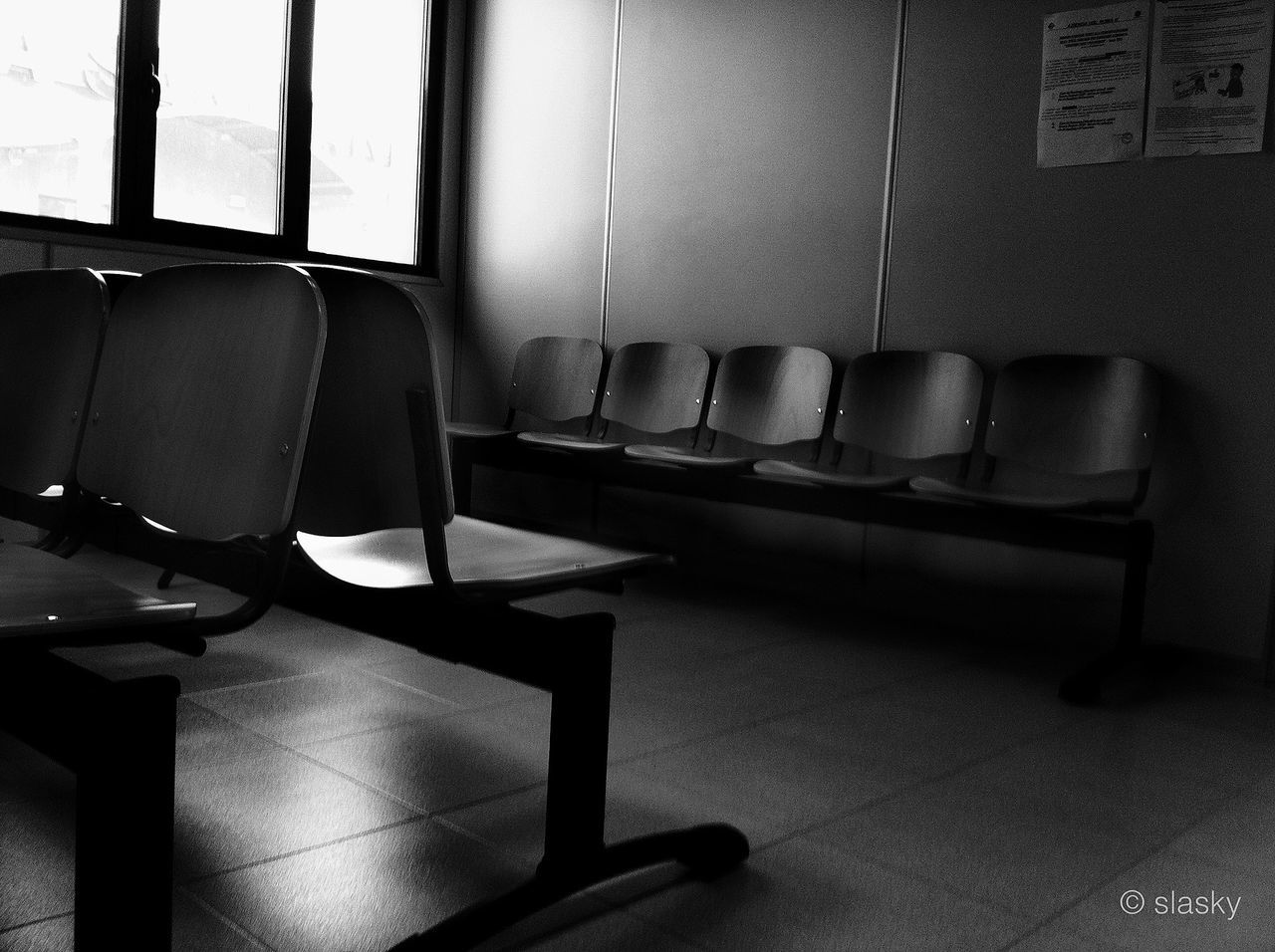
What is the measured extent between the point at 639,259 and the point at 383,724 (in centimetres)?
249

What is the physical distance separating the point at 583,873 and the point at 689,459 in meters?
2.07

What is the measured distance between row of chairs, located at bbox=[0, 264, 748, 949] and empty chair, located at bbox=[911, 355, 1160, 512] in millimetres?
1688

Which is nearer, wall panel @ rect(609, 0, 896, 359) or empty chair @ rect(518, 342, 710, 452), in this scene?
wall panel @ rect(609, 0, 896, 359)

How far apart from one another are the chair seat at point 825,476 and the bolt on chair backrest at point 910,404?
19cm

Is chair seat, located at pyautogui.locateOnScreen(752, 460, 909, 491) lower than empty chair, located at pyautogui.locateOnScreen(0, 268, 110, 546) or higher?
lower

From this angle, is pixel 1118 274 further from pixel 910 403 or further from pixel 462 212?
pixel 462 212

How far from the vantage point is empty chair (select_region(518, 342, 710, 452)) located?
3891 millimetres

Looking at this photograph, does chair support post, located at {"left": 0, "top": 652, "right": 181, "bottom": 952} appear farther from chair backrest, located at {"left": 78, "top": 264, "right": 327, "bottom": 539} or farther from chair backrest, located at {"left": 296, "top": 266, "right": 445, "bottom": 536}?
chair backrest, located at {"left": 296, "top": 266, "right": 445, "bottom": 536}

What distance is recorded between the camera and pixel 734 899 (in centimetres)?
149

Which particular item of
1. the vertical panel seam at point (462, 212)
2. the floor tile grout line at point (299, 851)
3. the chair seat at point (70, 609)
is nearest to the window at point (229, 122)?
the vertical panel seam at point (462, 212)

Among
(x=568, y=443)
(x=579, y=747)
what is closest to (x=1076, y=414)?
(x=568, y=443)

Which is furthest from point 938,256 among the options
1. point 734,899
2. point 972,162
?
point 734,899

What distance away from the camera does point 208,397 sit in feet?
4.13
